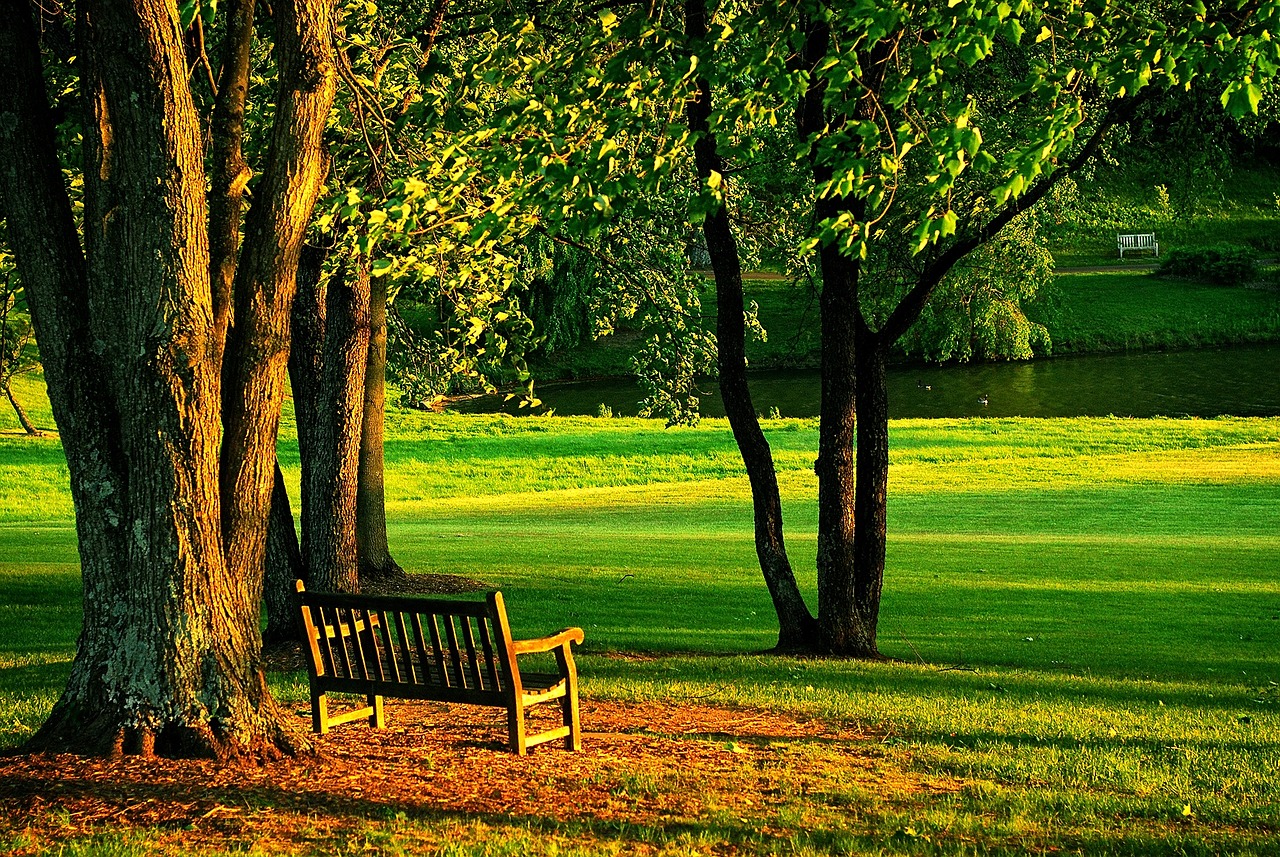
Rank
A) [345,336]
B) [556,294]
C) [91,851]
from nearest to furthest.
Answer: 1. [91,851]
2. [345,336]
3. [556,294]

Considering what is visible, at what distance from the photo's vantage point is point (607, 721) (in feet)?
29.3

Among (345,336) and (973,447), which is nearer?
(345,336)

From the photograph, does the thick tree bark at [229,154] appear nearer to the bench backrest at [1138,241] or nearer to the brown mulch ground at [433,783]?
the brown mulch ground at [433,783]

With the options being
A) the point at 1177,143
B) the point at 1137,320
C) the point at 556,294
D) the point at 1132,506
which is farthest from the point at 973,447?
the point at 1137,320

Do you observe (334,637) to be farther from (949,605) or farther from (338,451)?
(949,605)

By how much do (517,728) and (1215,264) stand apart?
71866mm

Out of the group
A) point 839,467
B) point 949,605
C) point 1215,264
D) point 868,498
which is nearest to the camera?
point 839,467

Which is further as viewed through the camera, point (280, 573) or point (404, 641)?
point (280, 573)

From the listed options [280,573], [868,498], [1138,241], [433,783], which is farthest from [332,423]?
[1138,241]

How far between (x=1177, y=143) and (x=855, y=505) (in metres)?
4.95

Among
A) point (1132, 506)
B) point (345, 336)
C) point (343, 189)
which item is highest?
point (343, 189)

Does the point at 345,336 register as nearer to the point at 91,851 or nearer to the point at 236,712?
the point at 236,712

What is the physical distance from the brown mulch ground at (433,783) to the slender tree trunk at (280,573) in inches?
159

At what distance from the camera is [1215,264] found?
2783 inches
